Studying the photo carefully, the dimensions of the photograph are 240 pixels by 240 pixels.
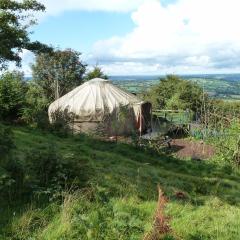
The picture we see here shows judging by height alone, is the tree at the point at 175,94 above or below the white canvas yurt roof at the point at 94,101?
below

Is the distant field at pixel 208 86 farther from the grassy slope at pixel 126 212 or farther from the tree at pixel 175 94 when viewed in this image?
the grassy slope at pixel 126 212

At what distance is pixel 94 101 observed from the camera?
78.7 feet

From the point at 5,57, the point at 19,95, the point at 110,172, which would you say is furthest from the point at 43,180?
the point at 19,95

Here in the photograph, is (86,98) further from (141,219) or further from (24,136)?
(141,219)

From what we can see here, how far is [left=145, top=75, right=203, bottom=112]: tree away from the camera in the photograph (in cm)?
3829

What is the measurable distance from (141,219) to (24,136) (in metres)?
7.27

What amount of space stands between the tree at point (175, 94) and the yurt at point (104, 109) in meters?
12.1

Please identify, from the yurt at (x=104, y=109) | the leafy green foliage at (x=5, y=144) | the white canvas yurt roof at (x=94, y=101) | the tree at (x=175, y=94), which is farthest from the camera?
the tree at (x=175, y=94)

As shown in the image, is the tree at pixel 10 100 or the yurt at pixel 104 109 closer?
the tree at pixel 10 100

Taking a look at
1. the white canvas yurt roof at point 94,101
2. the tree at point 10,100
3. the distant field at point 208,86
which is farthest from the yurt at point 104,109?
the tree at point 10,100

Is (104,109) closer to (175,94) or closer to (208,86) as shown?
(208,86)

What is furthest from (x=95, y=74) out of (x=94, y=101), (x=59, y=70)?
(x=94, y=101)

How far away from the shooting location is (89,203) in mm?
5875

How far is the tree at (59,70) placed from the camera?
3903 cm
